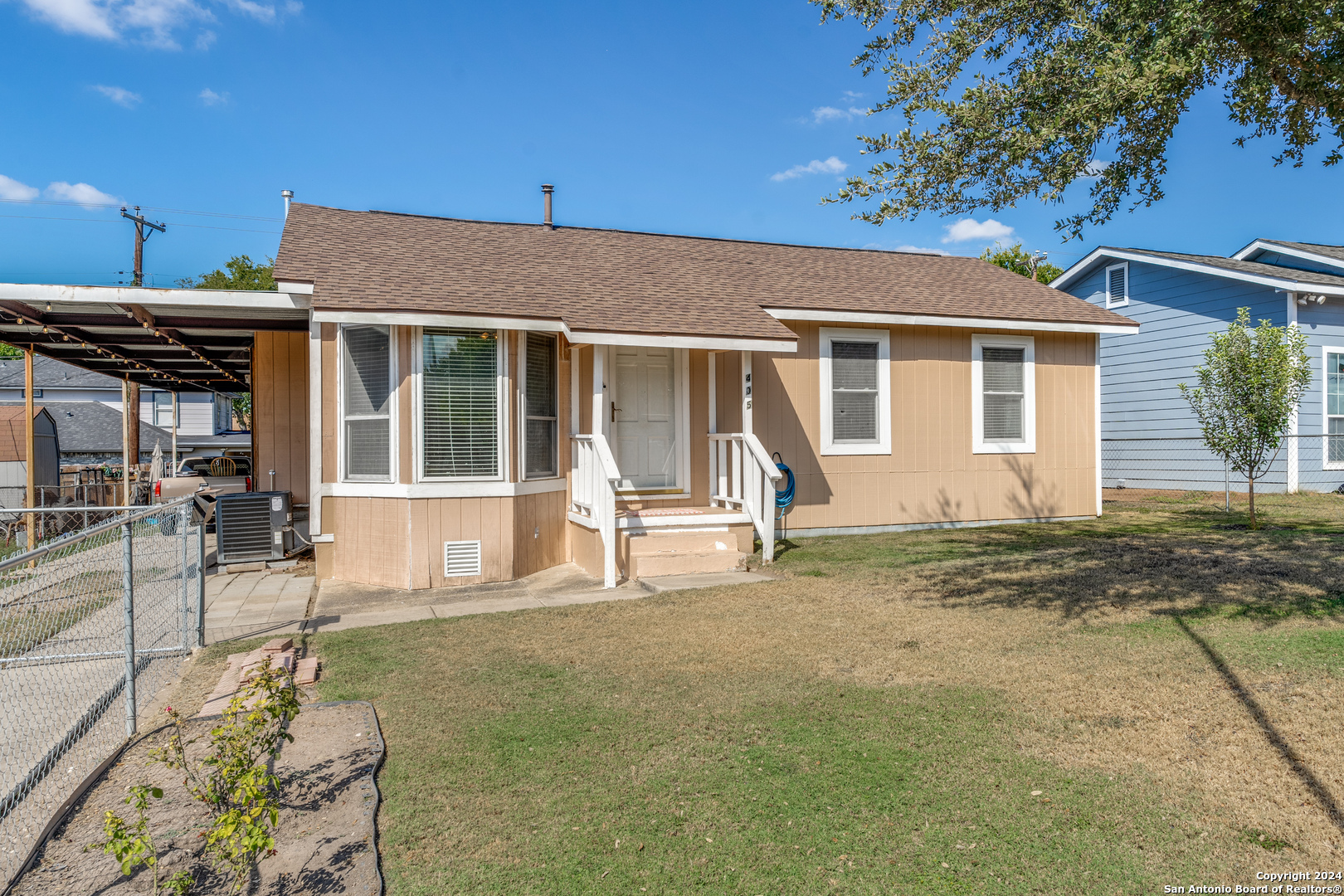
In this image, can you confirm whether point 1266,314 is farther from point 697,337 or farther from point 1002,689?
point 1002,689

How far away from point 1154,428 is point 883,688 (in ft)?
45.3

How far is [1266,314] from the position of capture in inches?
534

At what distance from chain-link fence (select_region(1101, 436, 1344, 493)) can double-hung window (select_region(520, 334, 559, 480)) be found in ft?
34.0

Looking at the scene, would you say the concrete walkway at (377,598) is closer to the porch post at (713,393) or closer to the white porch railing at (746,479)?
the white porch railing at (746,479)

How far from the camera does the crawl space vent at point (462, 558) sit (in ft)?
25.2

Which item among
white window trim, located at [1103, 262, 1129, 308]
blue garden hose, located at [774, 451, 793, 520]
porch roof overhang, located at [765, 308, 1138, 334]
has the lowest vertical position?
blue garden hose, located at [774, 451, 793, 520]

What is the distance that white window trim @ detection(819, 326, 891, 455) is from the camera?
10.1 m

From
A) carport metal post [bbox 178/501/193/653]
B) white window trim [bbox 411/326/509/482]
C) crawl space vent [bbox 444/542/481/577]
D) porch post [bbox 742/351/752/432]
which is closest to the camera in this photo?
carport metal post [bbox 178/501/193/653]

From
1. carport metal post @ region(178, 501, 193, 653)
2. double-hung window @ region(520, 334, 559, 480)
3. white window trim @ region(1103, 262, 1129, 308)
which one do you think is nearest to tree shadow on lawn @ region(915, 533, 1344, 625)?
double-hung window @ region(520, 334, 559, 480)

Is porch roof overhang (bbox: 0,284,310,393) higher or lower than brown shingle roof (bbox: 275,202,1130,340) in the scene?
lower

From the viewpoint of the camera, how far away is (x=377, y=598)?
725cm

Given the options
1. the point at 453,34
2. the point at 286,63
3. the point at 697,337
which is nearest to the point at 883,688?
the point at 697,337

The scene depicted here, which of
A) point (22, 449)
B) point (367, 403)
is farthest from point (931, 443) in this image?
point (22, 449)

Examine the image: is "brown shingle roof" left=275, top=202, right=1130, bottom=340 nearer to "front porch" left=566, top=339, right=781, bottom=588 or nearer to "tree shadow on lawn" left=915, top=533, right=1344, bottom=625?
"front porch" left=566, top=339, right=781, bottom=588
